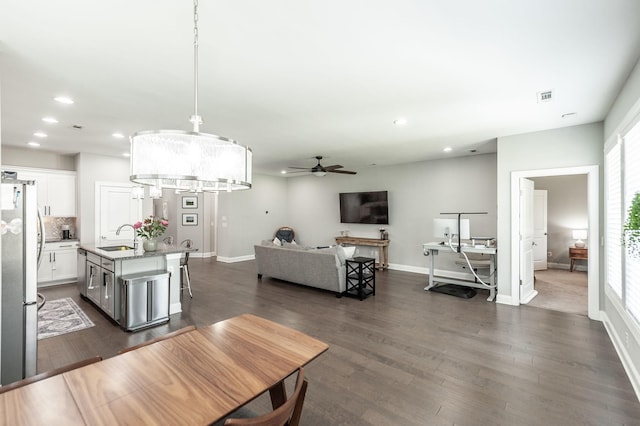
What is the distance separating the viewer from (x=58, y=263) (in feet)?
18.6

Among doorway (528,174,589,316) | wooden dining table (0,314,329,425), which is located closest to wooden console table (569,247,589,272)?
doorway (528,174,589,316)

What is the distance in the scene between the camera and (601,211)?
382 centimetres

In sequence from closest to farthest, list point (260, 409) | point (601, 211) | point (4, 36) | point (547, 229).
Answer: point (4, 36)
point (260, 409)
point (601, 211)
point (547, 229)

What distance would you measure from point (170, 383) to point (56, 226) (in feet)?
22.1

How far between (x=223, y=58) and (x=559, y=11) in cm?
224

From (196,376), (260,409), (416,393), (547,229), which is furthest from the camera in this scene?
(547,229)

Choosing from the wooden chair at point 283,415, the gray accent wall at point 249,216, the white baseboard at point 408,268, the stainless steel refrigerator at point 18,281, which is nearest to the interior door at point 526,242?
the white baseboard at point 408,268

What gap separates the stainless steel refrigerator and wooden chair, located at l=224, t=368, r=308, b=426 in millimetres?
2439

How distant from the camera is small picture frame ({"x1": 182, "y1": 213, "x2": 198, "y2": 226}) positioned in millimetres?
9049

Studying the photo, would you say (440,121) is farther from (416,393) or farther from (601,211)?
(416,393)

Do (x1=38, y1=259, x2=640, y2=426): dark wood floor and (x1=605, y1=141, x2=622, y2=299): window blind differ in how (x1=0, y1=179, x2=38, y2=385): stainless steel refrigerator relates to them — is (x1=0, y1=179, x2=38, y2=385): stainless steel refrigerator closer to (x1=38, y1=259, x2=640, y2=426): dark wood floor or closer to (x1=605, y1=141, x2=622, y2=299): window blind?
(x1=38, y1=259, x2=640, y2=426): dark wood floor

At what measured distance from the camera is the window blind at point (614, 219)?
3.04 meters

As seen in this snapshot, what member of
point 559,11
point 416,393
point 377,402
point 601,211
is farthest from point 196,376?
point 601,211

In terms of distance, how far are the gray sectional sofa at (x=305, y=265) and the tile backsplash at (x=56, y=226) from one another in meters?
3.87
